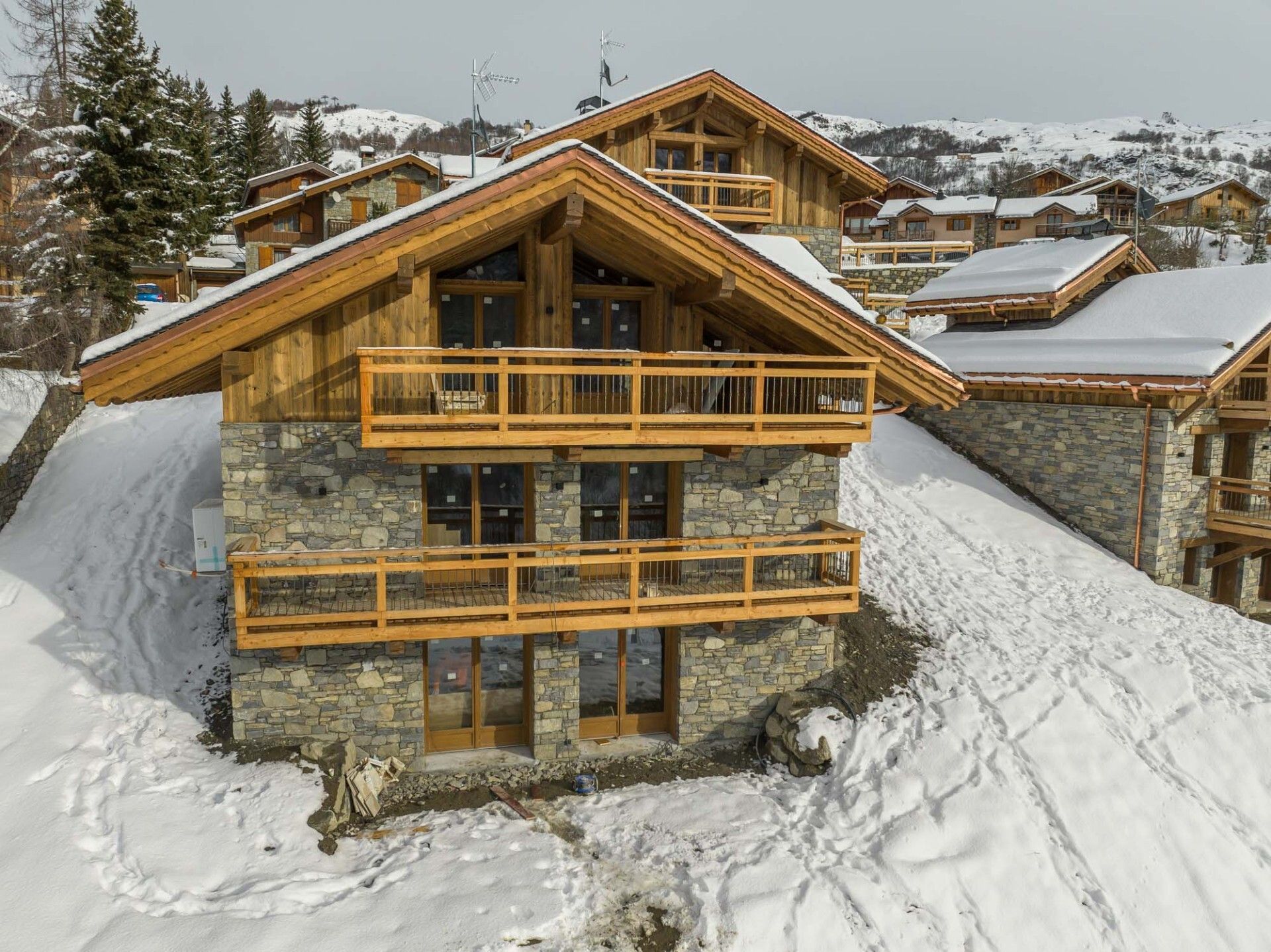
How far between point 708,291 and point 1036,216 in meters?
43.8

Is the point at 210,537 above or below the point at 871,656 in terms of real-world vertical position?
above

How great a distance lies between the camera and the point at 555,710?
11.1 metres

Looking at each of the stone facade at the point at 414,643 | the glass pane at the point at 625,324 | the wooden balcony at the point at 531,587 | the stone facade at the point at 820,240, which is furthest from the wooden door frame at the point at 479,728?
the stone facade at the point at 820,240

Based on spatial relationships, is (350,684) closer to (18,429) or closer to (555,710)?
(555,710)

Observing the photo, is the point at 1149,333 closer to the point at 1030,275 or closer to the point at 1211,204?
the point at 1030,275

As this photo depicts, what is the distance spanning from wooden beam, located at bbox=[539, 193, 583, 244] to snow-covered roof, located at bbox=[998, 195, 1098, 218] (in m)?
43.1

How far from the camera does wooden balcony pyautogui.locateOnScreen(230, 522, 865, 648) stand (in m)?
9.66

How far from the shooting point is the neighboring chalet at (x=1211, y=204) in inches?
2339

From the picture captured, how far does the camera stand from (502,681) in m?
11.5

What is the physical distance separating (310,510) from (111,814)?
157 inches

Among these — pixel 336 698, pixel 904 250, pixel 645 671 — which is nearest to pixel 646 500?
pixel 645 671

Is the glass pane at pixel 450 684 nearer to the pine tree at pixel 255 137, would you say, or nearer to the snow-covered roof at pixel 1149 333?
the snow-covered roof at pixel 1149 333

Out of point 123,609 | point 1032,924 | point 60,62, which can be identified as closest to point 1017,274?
point 1032,924

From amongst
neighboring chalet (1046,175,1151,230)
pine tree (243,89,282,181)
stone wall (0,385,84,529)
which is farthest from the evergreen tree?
neighboring chalet (1046,175,1151,230)
